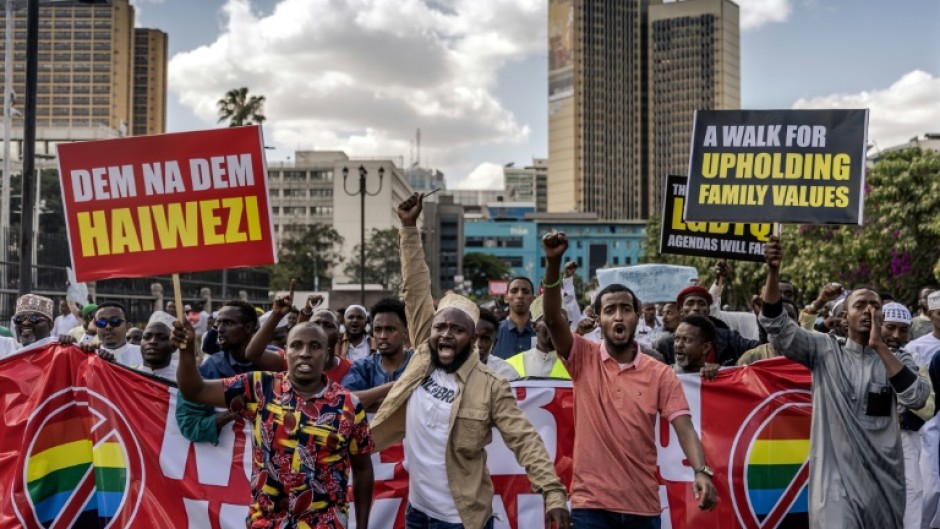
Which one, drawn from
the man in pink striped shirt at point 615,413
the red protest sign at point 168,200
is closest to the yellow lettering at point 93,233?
the red protest sign at point 168,200

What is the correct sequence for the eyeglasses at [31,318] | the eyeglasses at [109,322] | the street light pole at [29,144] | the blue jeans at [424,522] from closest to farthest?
the blue jeans at [424,522], the eyeglasses at [31,318], the eyeglasses at [109,322], the street light pole at [29,144]

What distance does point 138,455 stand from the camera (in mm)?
5980

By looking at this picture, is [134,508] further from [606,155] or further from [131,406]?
[606,155]

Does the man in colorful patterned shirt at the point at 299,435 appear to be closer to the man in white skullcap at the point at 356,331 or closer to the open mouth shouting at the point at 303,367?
the open mouth shouting at the point at 303,367

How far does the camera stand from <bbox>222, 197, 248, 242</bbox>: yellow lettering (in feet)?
19.0

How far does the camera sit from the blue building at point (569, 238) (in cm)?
15675

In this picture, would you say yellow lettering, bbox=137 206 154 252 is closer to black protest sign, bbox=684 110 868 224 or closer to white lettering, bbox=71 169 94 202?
white lettering, bbox=71 169 94 202

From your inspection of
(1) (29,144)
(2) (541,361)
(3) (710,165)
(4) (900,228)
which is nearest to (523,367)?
(2) (541,361)

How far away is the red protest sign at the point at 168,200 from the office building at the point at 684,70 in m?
161

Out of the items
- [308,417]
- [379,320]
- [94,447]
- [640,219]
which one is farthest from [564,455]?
[640,219]

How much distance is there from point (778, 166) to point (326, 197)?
116 m

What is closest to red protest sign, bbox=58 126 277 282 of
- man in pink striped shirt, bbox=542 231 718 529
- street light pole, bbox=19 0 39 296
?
man in pink striped shirt, bbox=542 231 718 529

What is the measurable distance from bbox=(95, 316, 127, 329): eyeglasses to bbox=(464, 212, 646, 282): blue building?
5703 inches

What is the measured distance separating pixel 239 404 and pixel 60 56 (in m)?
181
